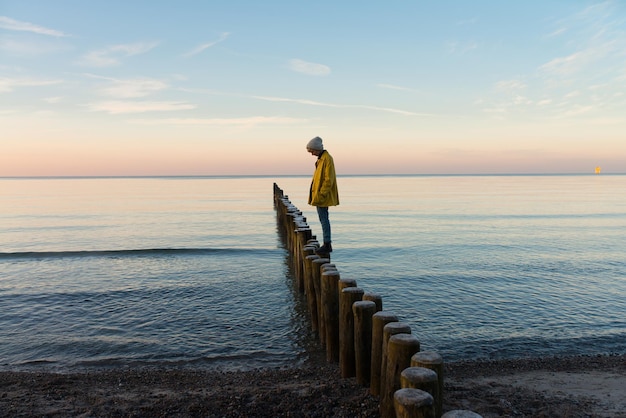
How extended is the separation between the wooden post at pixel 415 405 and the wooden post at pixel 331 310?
313cm

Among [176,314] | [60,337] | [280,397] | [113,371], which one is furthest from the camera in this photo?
[176,314]

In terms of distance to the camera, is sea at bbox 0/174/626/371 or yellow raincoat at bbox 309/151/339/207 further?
yellow raincoat at bbox 309/151/339/207

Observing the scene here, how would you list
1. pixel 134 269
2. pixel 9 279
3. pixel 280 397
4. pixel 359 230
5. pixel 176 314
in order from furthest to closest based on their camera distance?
pixel 359 230 < pixel 134 269 < pixel 9 279 < pixel 176 314 < pixel 280 397

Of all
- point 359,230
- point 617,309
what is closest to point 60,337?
point 617,309

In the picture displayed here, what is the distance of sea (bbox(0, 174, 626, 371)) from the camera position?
7.36 meters

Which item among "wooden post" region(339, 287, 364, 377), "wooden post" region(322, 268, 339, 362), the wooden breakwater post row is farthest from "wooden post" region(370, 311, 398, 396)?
"wooden post" region(322, 268, 339, 362)

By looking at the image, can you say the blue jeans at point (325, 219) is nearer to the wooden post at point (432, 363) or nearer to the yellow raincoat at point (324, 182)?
the yellow raincoat at point (324, 182)

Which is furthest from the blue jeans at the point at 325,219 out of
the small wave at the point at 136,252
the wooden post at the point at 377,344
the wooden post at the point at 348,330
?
the small wave at the point at 136,252

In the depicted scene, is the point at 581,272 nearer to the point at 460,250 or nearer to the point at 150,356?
the point at 460,250

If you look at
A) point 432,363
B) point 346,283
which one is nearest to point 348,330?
point 346,283

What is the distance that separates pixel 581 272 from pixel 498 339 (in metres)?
6.60

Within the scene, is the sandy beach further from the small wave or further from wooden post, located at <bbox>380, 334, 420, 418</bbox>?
the small wave

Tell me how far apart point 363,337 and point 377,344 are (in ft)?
1.44

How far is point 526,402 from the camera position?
17.1 ft
